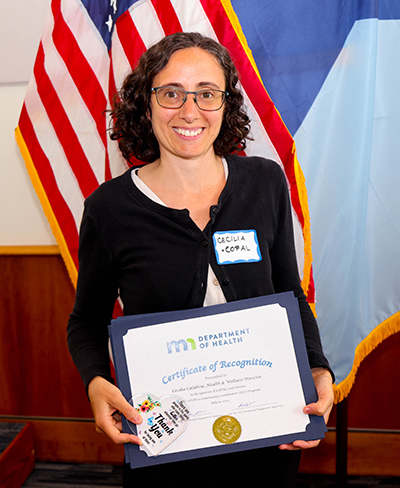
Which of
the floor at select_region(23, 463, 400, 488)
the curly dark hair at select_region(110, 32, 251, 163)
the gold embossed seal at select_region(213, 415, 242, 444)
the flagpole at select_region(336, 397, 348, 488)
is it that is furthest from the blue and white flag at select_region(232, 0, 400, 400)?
the gold embossed seal at select_region(213, 415, 242, 444)

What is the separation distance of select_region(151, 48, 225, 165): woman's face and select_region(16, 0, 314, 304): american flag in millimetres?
404

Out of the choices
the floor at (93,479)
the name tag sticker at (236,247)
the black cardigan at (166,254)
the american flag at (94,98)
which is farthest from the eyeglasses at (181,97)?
the floor at (93,479)

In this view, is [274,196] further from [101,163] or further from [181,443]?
[101,163]

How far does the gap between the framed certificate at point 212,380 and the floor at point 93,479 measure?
53.1 inches

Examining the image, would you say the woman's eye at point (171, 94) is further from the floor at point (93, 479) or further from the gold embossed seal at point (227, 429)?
the floor at point (93, 479)

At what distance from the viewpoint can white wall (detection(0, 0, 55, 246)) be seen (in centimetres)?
172

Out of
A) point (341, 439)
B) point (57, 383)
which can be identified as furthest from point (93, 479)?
point (341, 439)

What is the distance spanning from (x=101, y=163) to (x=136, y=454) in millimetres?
1054

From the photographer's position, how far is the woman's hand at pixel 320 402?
85 cm

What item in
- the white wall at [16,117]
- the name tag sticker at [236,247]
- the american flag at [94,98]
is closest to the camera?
the name tag sticker at [236,247]

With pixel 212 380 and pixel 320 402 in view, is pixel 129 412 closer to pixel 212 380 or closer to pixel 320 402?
pixel 212 380

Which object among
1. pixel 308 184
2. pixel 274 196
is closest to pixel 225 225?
pixel 274 196

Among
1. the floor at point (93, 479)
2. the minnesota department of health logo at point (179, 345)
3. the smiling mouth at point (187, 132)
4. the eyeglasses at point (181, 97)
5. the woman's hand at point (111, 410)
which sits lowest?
the floor at point (93, 479)

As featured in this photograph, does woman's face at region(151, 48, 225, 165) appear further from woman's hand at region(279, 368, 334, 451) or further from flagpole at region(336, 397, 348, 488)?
flagpole at region(336, 397, 348, 488)
